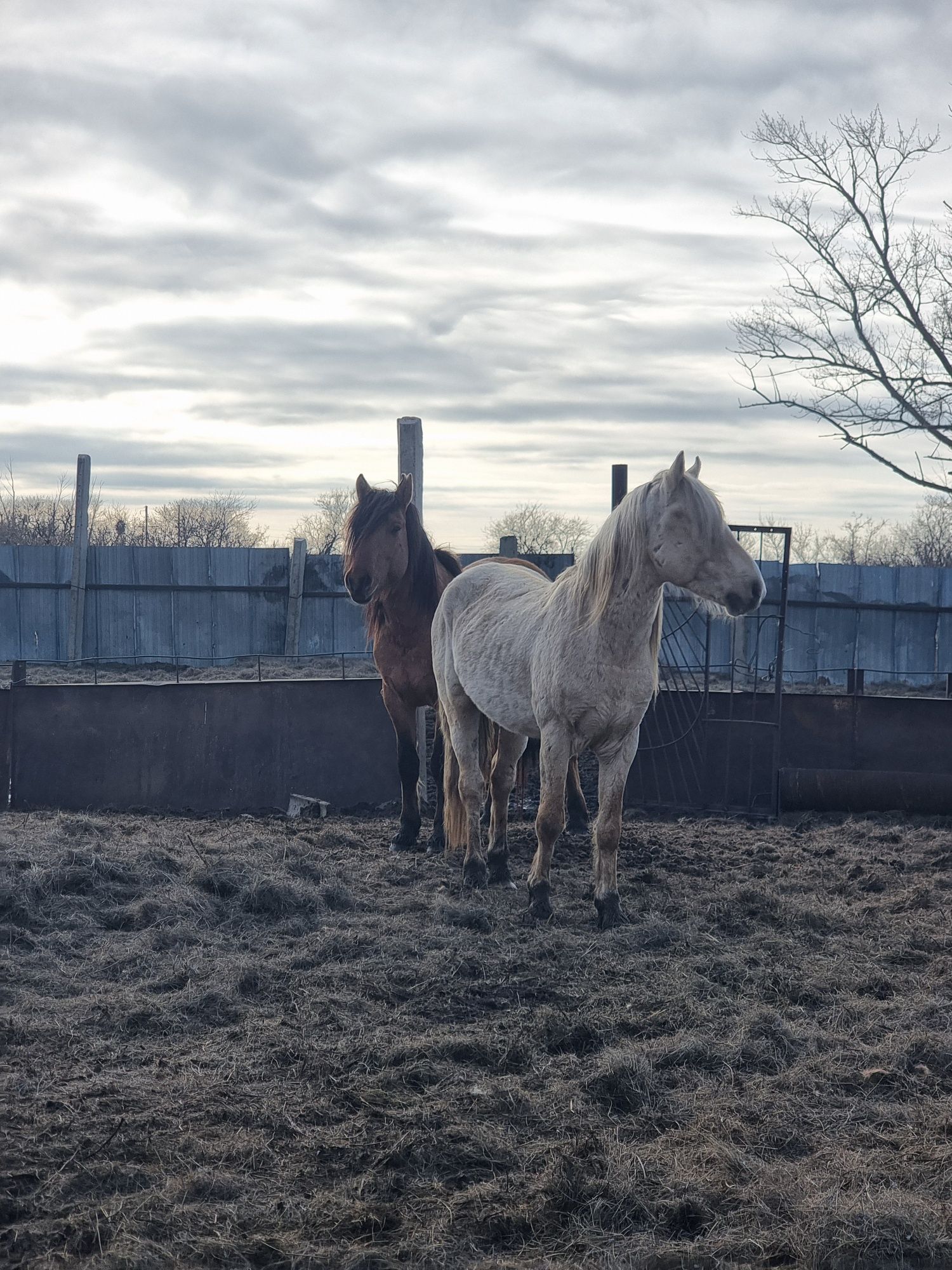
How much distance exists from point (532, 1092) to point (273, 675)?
10.4 metres

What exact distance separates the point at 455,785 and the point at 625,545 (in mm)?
1966

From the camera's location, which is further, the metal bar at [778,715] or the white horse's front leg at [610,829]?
the metal bar at [778,715]

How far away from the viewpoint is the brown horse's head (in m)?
5.96

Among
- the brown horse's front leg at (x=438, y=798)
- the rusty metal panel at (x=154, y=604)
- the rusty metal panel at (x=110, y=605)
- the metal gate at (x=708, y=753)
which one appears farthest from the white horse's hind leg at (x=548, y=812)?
the rusty metal panel at (x=110, y=605)

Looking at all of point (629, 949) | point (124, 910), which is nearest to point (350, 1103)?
point (629, 949)

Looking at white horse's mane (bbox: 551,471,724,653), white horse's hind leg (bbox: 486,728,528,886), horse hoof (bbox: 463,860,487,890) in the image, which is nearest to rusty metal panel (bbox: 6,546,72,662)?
white horse's hind leg (bbox: 486,728,528,886)

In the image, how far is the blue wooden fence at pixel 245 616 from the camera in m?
13.6

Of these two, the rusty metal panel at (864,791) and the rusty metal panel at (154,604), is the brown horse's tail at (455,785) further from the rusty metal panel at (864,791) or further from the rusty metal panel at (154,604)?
the rusty metal panel at (154,604)

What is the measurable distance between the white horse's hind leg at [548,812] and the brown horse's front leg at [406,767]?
1.56 metres

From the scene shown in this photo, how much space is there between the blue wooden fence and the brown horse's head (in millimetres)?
7365

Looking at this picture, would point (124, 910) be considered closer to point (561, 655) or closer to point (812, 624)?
point (561, 655)

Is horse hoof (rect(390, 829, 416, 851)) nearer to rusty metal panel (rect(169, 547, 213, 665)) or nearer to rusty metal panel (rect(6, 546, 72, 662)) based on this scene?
rusty metal panel (rect(169, 547, 213, 665))

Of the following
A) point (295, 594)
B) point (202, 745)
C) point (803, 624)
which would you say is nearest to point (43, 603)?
point (295, 594)

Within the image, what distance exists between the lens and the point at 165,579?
13891 mm
